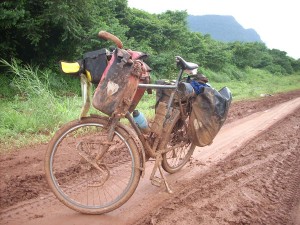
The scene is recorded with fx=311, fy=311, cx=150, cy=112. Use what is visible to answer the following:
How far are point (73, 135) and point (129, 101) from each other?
2.54m

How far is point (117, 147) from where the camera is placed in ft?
14.9

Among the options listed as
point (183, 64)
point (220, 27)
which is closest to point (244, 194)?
point (183, 64)

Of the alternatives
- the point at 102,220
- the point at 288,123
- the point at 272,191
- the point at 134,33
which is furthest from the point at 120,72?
the point at 134,33

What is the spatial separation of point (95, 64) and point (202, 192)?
1.84 meters

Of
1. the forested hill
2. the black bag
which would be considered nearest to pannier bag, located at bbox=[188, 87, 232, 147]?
the black bag

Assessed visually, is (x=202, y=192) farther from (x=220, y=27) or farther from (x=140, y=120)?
(x=220, y=27)

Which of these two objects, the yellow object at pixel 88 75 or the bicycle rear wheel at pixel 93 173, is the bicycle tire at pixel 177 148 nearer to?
the bicycle rear wheel at pixel 93 173

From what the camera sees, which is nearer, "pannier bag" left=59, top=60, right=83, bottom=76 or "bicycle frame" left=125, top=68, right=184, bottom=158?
"pannier bag" left=59, top=60, right=83, bottom=76

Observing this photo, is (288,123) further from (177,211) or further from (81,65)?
(81,65)

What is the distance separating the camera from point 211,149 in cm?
524

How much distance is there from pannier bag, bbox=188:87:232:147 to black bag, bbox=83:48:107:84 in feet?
4.59

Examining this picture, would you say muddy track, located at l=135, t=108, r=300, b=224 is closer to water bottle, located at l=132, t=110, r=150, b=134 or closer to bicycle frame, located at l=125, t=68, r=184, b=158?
bicycle frame, located at l=125, t=68, r=184, b=158

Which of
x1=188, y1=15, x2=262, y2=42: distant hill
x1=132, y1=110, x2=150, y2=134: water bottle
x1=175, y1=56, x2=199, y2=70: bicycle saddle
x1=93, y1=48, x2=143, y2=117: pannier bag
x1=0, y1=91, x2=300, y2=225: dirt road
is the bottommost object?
x1=0, y1=91, x2=300, y2=225: dirt road

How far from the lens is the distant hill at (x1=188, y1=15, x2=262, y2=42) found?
73.8 metres
